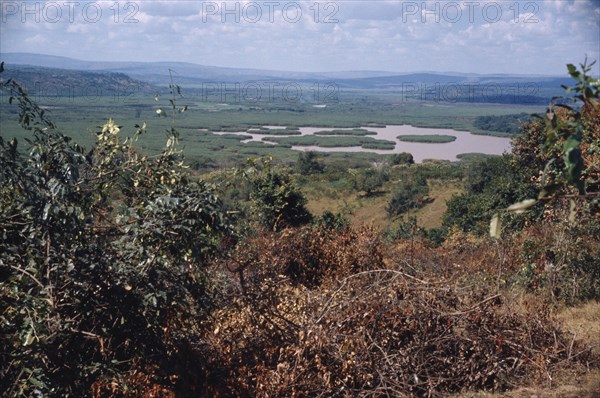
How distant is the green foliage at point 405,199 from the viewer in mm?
27531

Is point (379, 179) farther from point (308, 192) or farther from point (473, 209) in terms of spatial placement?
point (473, 209)

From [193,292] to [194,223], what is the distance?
0.62 m

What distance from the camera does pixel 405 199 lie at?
27984 millimetres

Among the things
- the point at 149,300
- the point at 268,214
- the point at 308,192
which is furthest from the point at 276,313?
the point at 308,192

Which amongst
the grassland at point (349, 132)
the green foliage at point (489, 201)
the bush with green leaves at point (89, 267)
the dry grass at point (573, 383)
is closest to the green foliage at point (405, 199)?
the green foliage at point (489, 201)

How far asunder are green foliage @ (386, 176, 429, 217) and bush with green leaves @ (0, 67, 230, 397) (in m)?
23.1

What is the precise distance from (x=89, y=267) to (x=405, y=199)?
2497 cm

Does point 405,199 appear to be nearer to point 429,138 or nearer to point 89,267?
point 89,267

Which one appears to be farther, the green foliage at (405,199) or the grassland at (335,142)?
the grassland at (335,142)

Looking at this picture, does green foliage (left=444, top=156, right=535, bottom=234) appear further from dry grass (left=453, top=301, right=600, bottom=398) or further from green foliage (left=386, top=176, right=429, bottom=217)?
dry grass (left=453, top=301, right=600, bottom=398)

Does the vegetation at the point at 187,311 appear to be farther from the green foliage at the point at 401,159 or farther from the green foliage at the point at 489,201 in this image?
the green foliage at the point at 401,159

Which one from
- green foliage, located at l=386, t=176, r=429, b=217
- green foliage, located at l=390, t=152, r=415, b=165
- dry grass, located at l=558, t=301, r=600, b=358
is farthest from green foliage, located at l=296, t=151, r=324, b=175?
dry grass, located at l=558, t=301, r=600, b=358

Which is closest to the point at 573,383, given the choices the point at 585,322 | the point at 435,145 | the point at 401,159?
the point at 585,322

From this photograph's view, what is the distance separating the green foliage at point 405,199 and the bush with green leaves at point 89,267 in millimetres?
23052
